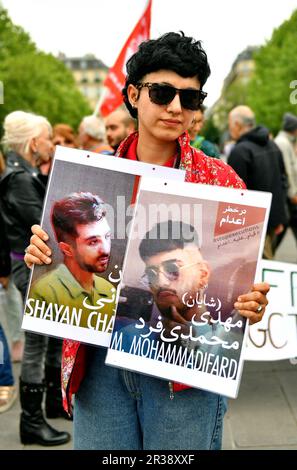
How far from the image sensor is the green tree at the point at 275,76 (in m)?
38.0

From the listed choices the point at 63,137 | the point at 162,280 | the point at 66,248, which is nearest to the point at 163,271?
the point at 162,280

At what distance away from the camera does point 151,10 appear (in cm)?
679

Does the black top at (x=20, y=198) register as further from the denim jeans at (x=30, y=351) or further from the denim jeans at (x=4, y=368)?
the denim jeans at (x=4, y=368)

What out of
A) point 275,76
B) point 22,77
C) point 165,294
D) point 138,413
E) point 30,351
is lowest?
point 30,351

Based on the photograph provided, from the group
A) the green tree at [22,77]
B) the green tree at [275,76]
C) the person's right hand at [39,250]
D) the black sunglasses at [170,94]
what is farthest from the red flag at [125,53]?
the green tree at [275,76]

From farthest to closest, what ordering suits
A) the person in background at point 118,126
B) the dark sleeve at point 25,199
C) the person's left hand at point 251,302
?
the person in background at point 118,126, the dark sleeve at point 25,199, the person's left hand at point 251,302

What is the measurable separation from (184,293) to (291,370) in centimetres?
339

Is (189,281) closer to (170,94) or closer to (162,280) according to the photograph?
(162,280)

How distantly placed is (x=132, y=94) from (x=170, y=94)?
0.60 feet

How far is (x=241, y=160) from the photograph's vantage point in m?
5.70

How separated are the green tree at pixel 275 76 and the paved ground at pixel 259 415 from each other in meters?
32.7

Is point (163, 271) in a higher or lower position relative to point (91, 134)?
lower

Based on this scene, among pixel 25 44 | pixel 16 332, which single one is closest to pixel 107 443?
pixel 16 332

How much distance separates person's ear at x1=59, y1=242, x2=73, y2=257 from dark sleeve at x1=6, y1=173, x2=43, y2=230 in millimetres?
2030
